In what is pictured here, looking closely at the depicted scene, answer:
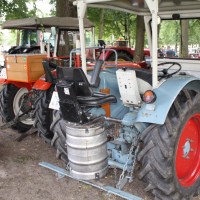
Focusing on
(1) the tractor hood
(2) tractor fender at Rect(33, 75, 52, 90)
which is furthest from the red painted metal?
(1) the tractor hood

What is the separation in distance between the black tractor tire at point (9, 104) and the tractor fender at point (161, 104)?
3.51 meters

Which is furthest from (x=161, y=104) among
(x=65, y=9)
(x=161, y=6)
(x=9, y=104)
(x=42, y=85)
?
(x=65, y=9)

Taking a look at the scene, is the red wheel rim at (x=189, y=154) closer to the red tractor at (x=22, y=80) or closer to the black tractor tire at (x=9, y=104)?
the red tractor at (x=22, y=80)

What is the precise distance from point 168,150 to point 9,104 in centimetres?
381

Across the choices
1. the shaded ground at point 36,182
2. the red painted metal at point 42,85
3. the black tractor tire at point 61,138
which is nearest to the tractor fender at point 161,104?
the shaded ground at point 36,182

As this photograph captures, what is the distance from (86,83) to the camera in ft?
10.2

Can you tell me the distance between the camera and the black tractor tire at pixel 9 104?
5836mm

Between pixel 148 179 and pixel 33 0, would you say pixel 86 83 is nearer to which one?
pixel 148 179

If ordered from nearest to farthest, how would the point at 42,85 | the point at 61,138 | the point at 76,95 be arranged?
the point at 76,95 → the point at 61,138 → the point at 42,85

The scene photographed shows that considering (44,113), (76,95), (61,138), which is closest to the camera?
(76,95)

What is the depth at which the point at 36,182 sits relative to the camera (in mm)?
3895

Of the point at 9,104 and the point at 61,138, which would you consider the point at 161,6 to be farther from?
the point at 9,104

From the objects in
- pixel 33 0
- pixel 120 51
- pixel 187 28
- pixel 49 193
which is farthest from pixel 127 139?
pixel 33 0

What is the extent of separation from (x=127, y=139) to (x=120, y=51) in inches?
367
